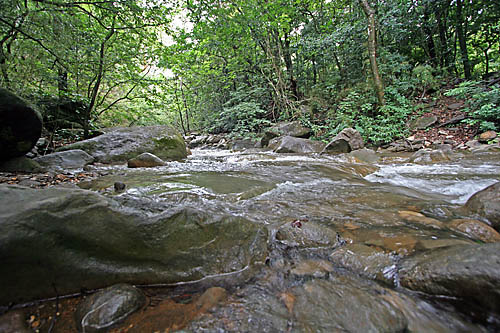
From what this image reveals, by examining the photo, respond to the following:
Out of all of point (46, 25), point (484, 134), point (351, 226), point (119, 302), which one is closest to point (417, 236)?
point (351, 226)

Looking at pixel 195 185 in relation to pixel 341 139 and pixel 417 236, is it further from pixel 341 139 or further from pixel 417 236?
pixel 341 139

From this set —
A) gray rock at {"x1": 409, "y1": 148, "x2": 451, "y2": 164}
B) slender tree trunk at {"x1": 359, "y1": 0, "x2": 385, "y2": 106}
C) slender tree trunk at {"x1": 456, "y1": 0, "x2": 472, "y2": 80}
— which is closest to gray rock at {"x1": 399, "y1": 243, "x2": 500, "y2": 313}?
gray rock at {"x1": 409, "y1": 148, "x2": 451, "y2": 164}

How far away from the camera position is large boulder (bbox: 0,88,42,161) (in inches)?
141

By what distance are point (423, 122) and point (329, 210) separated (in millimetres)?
8022

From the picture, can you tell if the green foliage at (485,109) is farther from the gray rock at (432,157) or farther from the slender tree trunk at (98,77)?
the slender tree trunk at (98,77)

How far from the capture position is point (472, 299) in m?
1.02

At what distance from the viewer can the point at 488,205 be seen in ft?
6.44

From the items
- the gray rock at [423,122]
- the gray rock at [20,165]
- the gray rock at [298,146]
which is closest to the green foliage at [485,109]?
the gray rock at [423,122]

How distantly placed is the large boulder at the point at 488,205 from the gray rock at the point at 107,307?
2796mm

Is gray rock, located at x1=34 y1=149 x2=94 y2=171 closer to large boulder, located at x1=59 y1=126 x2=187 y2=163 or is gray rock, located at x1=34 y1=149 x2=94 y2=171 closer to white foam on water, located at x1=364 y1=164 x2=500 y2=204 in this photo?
large boulder, located at x1=59 y1=126 x2=187 y2=163

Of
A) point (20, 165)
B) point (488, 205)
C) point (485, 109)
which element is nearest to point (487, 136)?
point (485, 109)

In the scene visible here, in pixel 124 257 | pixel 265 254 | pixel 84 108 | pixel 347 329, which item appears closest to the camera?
pixel 347 329

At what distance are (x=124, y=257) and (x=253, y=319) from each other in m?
0.85

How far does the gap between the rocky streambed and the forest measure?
397 centimetres
